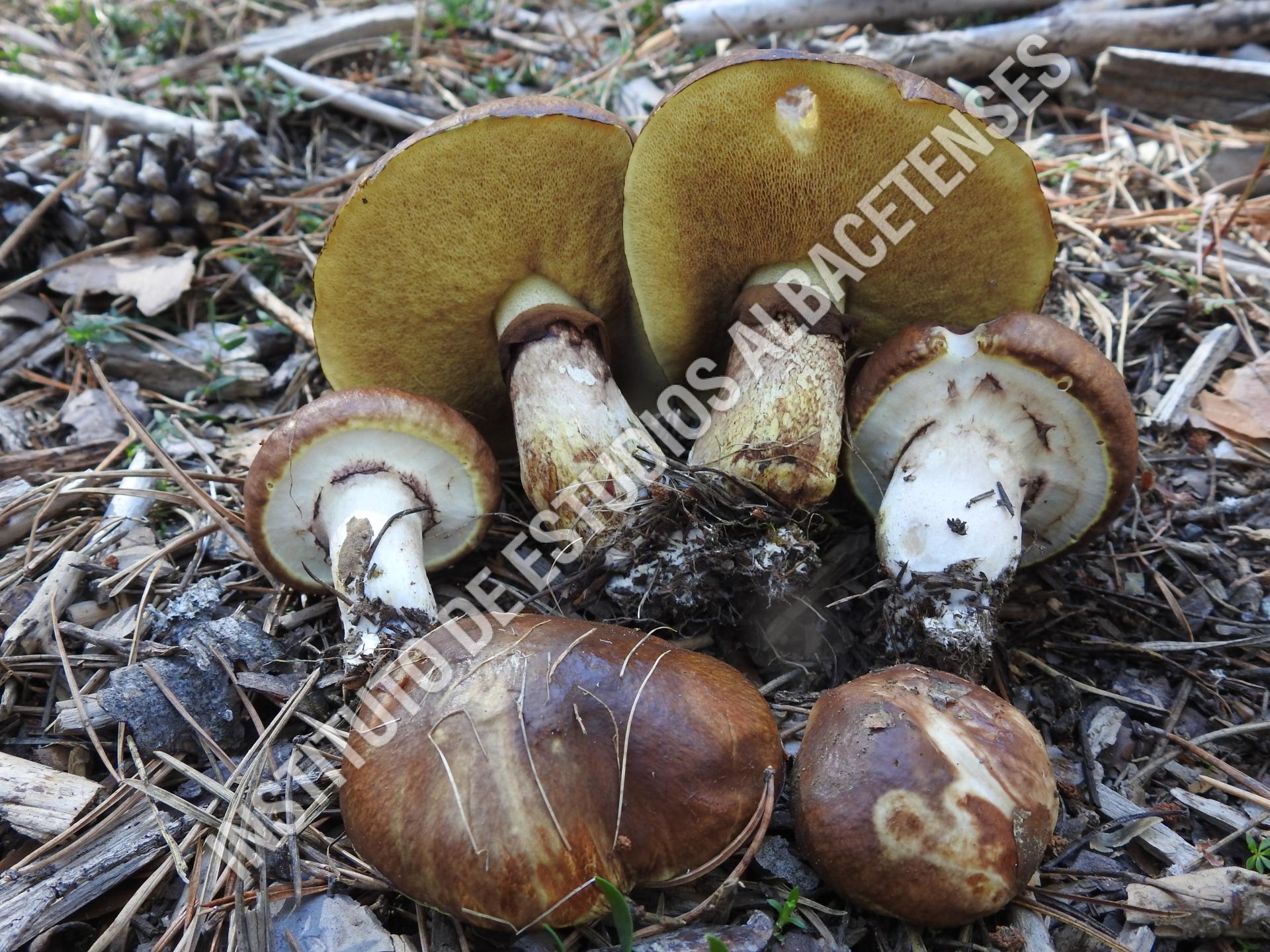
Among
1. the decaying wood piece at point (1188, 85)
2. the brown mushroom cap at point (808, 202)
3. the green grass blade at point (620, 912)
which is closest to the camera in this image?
the green grass blade at point (620, 912)

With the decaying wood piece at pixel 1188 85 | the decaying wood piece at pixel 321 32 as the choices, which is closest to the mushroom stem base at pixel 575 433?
the decaying wood piece at pixel 321 32

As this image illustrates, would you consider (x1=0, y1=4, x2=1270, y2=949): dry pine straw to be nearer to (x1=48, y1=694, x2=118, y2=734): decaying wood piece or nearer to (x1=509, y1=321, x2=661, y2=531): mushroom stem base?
(x1=48, y1=694, x2=118, y2=734): decaying wood piece

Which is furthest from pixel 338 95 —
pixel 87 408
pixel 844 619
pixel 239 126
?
pixel 844 619

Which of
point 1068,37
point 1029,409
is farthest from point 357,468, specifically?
point 1068,37

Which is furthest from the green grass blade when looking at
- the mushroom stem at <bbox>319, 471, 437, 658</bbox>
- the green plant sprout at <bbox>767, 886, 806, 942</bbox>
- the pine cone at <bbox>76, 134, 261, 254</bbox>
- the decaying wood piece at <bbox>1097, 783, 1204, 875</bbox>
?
the pine cone at <bbox>76, 134, 261, 254</bbox>

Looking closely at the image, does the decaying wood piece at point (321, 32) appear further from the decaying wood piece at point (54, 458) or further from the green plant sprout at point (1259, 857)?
the green plant sprout at point (1259, 857)

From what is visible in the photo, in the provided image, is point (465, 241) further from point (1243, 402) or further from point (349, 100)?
point (1243, 402)
